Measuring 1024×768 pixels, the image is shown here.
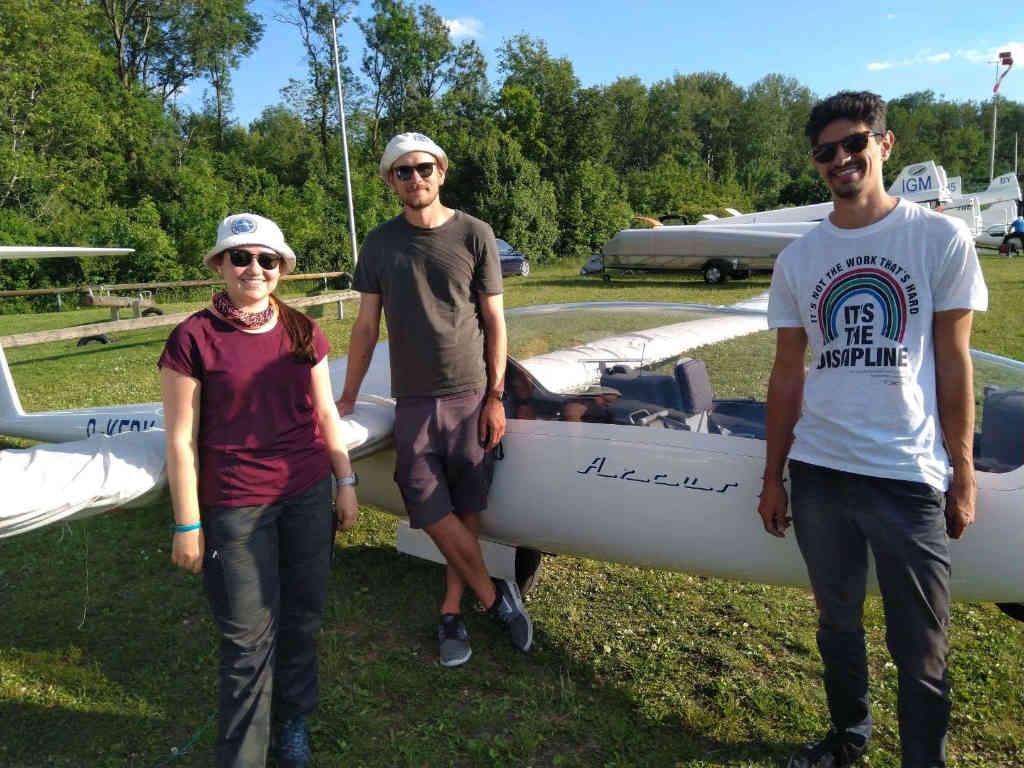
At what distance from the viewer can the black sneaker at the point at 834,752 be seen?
7.59 feet

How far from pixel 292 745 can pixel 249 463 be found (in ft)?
3.30

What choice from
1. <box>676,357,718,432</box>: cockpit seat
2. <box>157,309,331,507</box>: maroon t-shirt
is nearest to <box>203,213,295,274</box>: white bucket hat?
<box>157,309,331,507</box>: maroon t-shirt

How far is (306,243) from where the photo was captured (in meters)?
28.0

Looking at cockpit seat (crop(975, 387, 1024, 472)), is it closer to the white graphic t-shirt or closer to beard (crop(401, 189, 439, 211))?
the white graphic t-shirt

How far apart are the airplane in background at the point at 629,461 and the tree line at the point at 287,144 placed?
78.7 feet

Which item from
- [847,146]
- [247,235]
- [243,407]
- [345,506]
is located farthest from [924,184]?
[243,407]

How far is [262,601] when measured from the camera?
2.17 metres

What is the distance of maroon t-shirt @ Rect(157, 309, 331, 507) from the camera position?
1999mm

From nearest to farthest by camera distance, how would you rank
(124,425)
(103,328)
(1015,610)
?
(1015,610) → (124,425) → (103,328)

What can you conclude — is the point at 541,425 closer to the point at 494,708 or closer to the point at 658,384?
the point at 658,384

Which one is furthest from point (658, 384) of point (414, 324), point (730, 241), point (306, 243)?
point (306, 243)

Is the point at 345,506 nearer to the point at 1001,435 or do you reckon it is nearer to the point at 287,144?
the point at 1001,435

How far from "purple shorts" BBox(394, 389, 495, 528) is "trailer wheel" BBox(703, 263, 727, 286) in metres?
13.8

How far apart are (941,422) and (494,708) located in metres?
1.83
